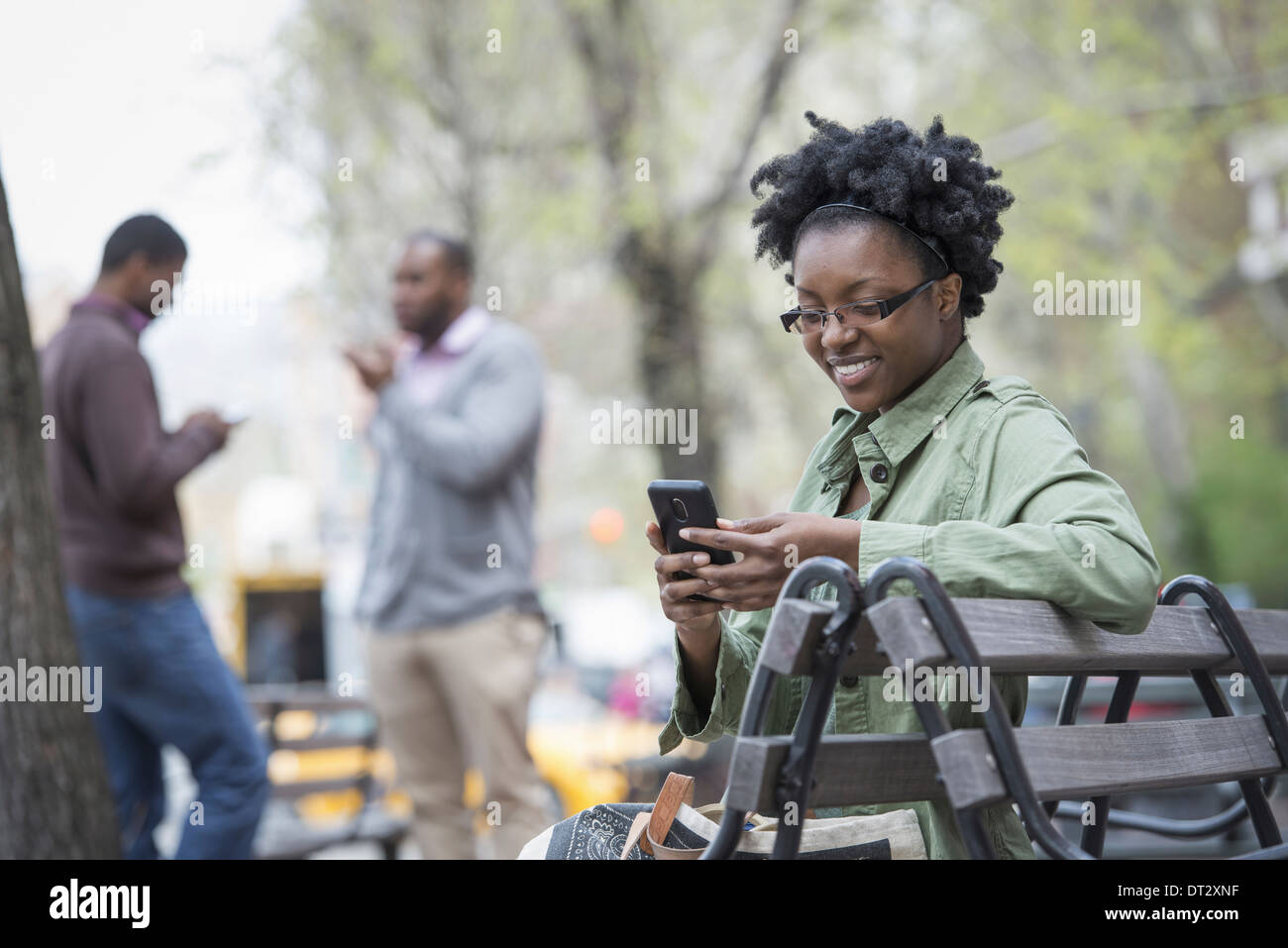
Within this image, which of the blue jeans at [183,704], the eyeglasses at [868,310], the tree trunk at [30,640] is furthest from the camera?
the blue jeans at [183,704]

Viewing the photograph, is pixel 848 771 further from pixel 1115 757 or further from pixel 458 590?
pixel 458 590

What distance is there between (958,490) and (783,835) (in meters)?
0.70

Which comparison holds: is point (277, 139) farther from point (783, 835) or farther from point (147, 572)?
point (783, 835)

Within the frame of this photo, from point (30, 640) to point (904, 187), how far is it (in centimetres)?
219

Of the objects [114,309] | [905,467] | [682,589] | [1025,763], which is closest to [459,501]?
[114,309]

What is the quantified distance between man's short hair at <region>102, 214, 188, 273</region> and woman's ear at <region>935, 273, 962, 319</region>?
2918 millimetres

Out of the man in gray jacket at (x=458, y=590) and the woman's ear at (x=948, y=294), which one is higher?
the woman's ear at (x=948, y=294)

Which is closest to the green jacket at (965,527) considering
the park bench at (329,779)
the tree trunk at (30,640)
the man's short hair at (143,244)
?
the tree trunk at (30,640)

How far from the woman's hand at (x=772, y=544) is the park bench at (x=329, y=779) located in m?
4.64

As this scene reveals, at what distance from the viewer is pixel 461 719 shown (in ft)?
17.2

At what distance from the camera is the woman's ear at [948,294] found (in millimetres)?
2582

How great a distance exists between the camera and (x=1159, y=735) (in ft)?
7.46

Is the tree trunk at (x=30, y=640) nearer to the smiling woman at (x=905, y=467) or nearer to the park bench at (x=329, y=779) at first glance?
the smiling woman at (x=905, y=467)
